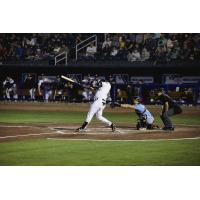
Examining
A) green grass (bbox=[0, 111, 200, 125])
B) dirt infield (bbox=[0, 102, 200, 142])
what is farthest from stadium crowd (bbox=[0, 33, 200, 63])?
green grass (bbox=[0, 111, 200, 125])

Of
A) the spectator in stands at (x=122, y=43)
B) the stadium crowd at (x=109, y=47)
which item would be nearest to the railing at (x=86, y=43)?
the stadium crowd at (x=109, y=47)

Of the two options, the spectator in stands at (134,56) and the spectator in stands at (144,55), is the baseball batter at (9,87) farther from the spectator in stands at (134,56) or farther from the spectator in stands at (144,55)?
the spectator in stands at (144,55)

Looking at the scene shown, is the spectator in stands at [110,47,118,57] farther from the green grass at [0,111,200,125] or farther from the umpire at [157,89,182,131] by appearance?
the green grass at [0,111,200,125]

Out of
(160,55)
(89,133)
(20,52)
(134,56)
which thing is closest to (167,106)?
(160,55)

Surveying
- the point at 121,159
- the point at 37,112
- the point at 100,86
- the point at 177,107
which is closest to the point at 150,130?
the point at 177,107

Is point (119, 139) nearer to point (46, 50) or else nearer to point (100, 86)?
point (100, 86)
